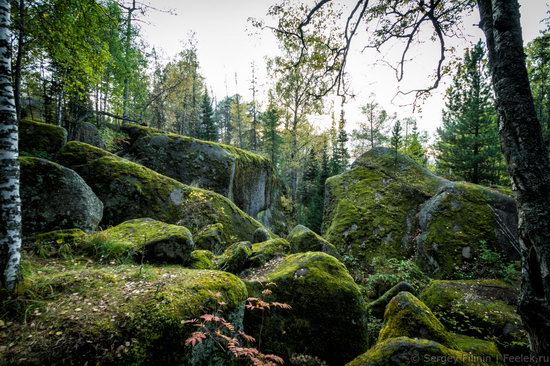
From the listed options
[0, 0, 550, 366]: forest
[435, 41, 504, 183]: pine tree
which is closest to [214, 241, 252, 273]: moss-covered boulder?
[0, 0, 550, 366]: forest

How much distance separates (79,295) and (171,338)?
1425mm

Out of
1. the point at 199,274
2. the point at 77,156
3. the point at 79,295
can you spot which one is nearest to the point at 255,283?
A: the point at 199,274

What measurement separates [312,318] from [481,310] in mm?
3627

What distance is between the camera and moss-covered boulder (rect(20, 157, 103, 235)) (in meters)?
5.25

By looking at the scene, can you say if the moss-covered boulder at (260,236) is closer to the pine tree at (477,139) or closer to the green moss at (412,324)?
the green moss at (412,324)

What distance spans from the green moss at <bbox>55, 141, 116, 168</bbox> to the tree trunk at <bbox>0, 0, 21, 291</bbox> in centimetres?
550

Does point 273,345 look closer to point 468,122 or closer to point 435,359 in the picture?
point 435,359

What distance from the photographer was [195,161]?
44.7 ft

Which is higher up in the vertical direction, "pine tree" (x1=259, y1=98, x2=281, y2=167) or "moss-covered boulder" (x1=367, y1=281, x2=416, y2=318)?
"pine tree" (x1=259, y1=98, x2=281, y2=167)

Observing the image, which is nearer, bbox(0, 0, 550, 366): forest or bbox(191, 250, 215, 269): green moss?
bbox(0, 0, 550, 366): forest

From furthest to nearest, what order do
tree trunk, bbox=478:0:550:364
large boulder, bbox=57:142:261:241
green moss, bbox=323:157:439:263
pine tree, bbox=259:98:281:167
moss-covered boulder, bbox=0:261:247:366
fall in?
pine tree, bbox=259:98:281:167, green moss, bbox=323:157:439:263, large boulder, bbox=57:142:261:241, moss-covered boulder, bbox=0:261:247:366, tree trunk, bbox=478:0:550:364

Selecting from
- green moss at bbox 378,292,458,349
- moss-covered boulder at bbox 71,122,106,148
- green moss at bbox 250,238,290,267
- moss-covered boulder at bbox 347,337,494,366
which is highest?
moss-covered boulder at bbox 71,122,106,148

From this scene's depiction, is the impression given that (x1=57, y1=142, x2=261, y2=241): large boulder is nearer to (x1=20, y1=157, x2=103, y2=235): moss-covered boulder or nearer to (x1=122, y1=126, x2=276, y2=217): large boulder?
(x1=20, y1=157, x2=103, y2=235): moss-covered boulder

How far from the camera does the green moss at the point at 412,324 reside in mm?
3609
